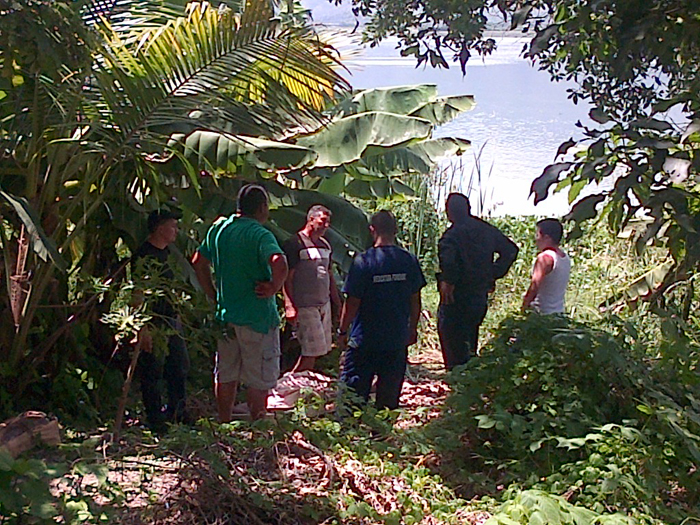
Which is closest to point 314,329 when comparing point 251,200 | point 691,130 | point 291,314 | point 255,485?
point 291,314

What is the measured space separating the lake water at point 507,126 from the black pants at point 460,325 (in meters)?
4.33

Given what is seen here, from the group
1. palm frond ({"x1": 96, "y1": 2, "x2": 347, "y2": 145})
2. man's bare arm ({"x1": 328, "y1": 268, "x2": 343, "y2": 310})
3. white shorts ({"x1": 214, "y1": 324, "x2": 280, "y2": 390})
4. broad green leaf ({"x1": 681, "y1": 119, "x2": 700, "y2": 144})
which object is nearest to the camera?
broad green leaf ({"x1": 681, "y1": 119, "x2": 700, "y2": 144})

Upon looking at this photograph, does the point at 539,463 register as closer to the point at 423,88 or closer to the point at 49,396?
the point at 49,396

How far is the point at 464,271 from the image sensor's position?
6.72 m

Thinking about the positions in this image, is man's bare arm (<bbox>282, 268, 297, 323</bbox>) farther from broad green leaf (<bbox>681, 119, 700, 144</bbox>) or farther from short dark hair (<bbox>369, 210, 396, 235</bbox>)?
broad green leaf (<bbox>681, 119, 700, 144</bbox>)

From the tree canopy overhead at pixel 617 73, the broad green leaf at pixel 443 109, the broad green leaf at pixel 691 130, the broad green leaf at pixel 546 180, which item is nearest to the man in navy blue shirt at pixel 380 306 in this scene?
the tree canopy overhead at pixel 617 73

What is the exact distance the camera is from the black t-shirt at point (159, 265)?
536 centimetres

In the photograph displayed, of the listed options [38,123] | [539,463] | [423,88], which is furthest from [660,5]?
[423,88]

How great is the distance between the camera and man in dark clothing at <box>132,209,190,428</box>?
17.6 feet

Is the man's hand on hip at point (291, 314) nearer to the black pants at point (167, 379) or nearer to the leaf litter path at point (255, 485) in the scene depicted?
the black pants at point (167, 379)

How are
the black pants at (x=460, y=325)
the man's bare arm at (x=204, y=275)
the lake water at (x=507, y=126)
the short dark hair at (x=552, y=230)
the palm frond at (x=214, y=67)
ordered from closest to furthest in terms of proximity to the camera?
1. the palm frond at (x=214, y=67)
2. the man's bare arm at (x=204, y=275)
3. the short dark hair at (x=552, y=230)
4. the black pants at (x=460, y=325)
5. the lake water at (x=507, y=126)

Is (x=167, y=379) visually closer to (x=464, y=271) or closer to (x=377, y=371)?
(x=377, y=371)

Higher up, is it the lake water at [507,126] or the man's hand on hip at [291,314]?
the lake water at [507,126]

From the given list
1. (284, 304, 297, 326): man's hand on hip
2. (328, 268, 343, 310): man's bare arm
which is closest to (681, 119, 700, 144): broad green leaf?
(284, 304, 297, 326): man's hand on hip
